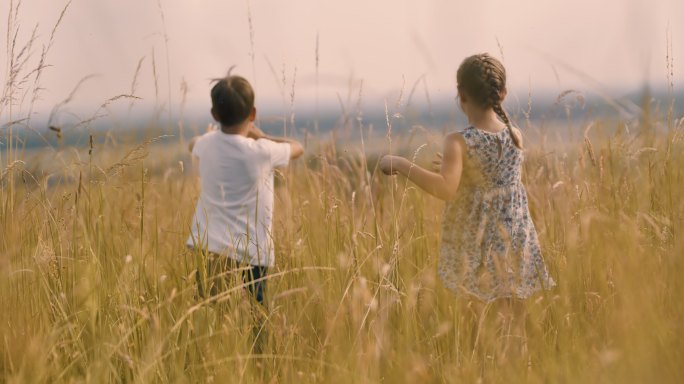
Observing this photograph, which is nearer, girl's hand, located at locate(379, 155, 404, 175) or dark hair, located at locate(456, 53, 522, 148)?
girl's hand, located at locate(379, 155, 404, 175)

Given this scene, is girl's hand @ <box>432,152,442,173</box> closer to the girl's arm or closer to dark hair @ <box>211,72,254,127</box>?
the girl's arm

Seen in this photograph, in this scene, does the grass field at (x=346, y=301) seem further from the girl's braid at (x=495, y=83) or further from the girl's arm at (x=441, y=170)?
the girl's braid at (x=495, y=83)

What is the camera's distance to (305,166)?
3.79 metres

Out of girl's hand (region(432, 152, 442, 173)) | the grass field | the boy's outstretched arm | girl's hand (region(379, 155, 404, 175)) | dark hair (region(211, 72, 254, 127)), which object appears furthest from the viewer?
the boy's outstretched arm

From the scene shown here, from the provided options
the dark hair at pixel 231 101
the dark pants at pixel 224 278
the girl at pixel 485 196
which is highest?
the dark hair at pixel 231 101

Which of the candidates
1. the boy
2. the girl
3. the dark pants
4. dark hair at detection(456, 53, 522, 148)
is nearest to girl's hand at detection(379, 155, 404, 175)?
the girl

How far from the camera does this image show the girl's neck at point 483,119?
2.84 meters

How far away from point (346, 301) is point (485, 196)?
66cm

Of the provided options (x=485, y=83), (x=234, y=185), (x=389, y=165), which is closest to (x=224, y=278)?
(x=389, y=165)

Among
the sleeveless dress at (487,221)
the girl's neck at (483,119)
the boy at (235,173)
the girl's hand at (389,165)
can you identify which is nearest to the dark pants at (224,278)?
the boy at (235,173)

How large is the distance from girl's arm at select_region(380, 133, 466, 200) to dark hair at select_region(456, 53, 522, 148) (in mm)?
166

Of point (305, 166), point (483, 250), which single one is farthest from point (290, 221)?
point (483, 250)

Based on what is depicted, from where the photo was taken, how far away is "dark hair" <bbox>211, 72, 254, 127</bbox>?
3309 mm

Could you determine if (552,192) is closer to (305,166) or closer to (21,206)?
(305,166)
